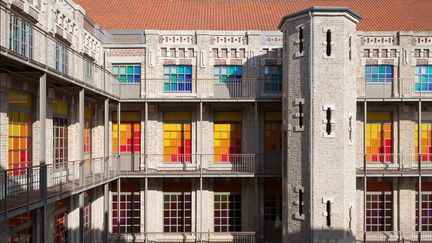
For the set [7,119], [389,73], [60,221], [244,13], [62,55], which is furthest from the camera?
[244,13]

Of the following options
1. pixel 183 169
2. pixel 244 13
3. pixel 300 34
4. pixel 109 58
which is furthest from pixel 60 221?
pixel 244 13

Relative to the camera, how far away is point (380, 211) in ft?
60.4

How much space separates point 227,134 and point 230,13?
7.15m

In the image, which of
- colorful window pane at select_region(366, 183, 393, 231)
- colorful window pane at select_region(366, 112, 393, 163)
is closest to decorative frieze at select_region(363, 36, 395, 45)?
colorful window pane at select_region(366, 112, 393, 163)

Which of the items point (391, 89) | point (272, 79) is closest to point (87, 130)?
point (272, 79)

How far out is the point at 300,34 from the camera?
15.3 meters

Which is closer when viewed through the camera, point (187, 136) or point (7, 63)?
point (7, 63)

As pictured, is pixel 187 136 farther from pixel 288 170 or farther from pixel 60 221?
pixel 60 221

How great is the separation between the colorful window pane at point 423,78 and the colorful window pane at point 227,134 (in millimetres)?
→ 7597

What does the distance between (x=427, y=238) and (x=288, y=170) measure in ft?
23.5

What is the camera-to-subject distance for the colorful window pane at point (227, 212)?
18.6 m

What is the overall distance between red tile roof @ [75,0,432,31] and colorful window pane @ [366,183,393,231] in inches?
303

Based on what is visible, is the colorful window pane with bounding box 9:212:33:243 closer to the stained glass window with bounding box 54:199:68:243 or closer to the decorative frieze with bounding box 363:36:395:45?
the stained glass window with bounding box 54:199:68:243

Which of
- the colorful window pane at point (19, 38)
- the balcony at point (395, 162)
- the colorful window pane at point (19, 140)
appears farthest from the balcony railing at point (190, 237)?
the colorful window pane at point (19, 38)
